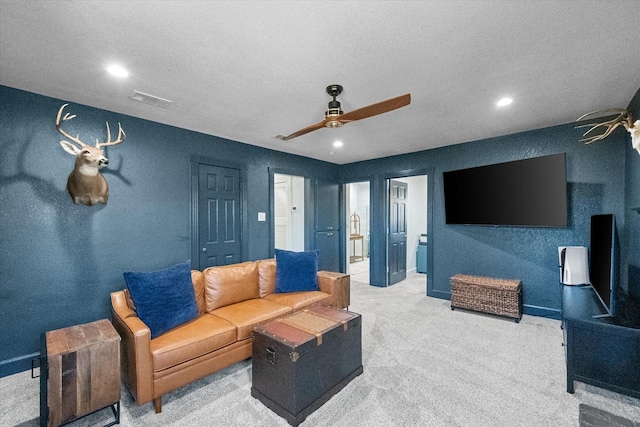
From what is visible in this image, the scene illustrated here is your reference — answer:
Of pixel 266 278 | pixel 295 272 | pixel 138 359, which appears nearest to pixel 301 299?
pixel 295 272

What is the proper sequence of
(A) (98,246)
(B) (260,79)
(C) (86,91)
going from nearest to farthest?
(B) (260,79) → (C) (86,91) → (A) (98,246)

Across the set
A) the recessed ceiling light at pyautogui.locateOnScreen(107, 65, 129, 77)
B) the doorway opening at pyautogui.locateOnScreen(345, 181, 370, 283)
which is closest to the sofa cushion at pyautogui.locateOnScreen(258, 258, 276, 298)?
the recessed ceiling light at pyautogui.locateOnScreen(107, 65, 129, 77)

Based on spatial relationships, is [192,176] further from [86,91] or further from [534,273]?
[534,273]

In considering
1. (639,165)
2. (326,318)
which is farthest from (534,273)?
(326,318)

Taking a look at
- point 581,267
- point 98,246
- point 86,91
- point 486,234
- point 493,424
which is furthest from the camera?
point 486,234

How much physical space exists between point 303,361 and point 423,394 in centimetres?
97

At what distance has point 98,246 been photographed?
9.23ft

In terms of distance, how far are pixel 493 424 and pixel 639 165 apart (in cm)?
261

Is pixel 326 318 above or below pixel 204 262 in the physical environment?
below

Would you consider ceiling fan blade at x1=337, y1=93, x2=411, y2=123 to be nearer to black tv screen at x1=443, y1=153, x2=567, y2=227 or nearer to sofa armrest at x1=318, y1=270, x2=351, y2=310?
sofa armrest at x1=318, y1=270, x2=351, y2=310

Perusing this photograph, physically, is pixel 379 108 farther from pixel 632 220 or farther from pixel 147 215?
pixel 632 220

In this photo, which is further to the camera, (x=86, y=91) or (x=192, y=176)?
(x=192, y=176)

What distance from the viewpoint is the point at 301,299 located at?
9.97 ft

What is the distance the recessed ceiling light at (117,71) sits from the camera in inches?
80.4
